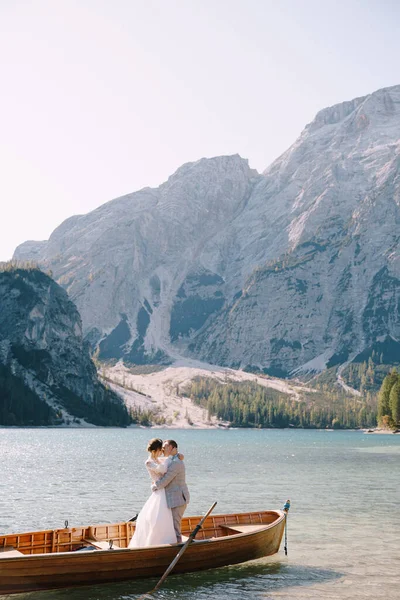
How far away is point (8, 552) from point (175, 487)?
25.0 ft

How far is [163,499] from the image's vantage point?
2884cm

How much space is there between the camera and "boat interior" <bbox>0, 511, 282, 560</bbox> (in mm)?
29398

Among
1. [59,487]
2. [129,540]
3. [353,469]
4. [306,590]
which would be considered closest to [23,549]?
[129,540]

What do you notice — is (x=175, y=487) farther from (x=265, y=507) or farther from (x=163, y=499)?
(x=265, y=507)

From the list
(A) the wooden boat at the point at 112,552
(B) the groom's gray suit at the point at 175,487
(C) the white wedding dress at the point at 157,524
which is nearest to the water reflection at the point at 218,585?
(A) the wooden boat at the point at 112,552

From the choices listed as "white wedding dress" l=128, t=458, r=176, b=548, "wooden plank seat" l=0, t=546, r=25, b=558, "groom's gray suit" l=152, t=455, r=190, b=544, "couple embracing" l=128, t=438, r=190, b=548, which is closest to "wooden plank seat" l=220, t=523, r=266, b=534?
"couple embracing" l=128, t=438, r=190, b=548

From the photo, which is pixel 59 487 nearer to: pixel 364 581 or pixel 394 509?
pixel 394 509

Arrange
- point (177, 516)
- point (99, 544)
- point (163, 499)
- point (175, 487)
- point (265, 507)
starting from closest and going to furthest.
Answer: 1. point (163, 499)
2. point (175, 487)
3. point (177, 516)
4. point (99, 544)
5. point (265, 507)

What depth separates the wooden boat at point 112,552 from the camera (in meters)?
26.4

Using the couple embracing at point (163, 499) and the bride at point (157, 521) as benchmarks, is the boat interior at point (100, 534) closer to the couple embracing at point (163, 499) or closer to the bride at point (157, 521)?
the bride at point (157, 521)

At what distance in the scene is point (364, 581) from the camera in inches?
1166

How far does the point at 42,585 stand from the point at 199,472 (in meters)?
60.6

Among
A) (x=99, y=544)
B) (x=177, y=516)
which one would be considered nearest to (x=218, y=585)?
(x=177, y=516)

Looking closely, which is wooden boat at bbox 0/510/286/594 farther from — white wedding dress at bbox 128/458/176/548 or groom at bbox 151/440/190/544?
groom at bbox 151/440/190/544
